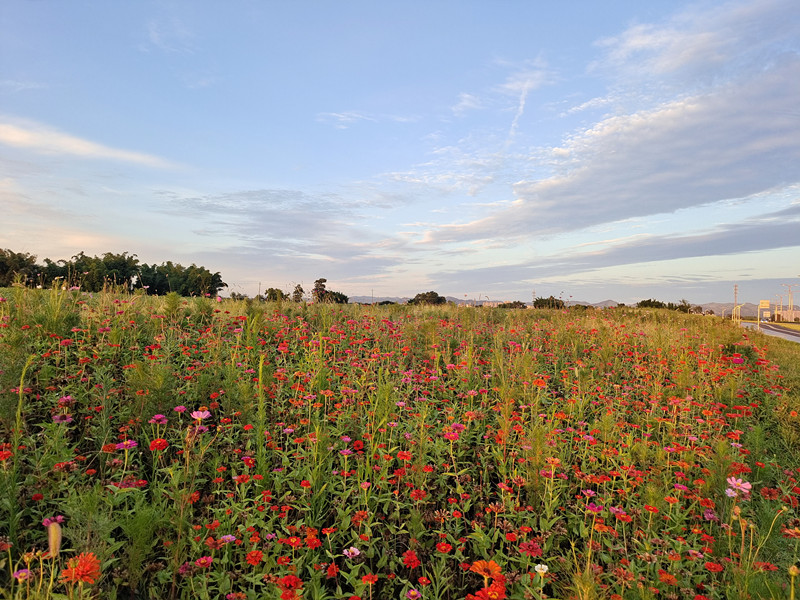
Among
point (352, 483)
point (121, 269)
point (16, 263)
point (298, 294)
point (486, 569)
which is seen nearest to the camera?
point (486, 569)

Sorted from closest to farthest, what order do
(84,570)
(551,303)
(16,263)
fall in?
(84,570) < (551,303) < (16,263)

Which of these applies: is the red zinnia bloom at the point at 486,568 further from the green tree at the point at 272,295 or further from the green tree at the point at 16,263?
the green tree at the point at 16,263

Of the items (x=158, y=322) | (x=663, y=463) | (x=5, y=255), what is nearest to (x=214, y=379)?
(x=158, y=322)

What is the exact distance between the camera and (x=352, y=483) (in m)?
3.47

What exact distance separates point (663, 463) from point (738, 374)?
4517mm

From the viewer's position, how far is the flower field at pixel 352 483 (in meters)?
2.49

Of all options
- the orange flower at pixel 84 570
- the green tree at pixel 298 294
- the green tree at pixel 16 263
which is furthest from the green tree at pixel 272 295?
the green tree at pixel 16 263

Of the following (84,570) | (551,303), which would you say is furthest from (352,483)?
(551,303)

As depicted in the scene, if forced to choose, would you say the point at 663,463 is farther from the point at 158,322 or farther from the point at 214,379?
the point at 158,322

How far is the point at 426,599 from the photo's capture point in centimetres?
249

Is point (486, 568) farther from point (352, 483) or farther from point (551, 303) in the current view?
point (551, 303)

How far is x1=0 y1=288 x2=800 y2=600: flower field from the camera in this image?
2.49 m

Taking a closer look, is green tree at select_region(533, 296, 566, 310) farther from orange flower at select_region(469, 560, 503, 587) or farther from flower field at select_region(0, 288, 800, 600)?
orange flower at select_region(469, 560, 503, 587)

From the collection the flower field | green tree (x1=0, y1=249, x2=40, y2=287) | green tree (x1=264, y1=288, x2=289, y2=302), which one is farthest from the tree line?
the flower field
